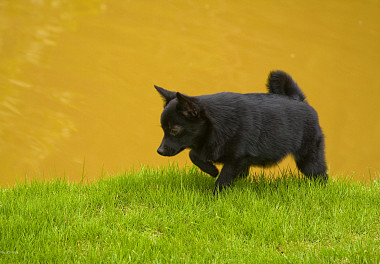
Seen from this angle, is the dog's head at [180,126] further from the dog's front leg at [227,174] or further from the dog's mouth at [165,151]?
the dog's front leg at [227,174]

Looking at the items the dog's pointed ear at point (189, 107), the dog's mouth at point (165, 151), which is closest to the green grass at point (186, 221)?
the dog's mouth at point (165, 151)

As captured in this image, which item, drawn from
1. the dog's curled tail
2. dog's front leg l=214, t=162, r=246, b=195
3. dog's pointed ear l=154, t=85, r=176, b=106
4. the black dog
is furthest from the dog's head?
the dog's curled tail

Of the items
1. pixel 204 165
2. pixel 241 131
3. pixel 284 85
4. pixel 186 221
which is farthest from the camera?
pixel 284 85

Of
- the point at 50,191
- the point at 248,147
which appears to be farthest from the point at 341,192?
the point at 50,191

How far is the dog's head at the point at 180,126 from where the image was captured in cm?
361

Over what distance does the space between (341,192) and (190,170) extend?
146 centimetres

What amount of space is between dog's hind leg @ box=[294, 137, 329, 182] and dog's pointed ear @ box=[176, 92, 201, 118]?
1.18 meters

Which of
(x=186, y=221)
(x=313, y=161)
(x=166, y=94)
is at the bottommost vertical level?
(x=186, y=221)

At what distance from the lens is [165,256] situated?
3.00 m

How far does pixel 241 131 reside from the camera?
376 cm

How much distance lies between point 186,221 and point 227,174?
578 millimetres

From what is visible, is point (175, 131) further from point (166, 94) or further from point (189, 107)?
point (166, 94)

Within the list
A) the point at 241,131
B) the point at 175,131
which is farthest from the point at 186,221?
the point at 241,131

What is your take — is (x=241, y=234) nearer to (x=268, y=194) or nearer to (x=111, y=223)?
(x=268, y=194)
